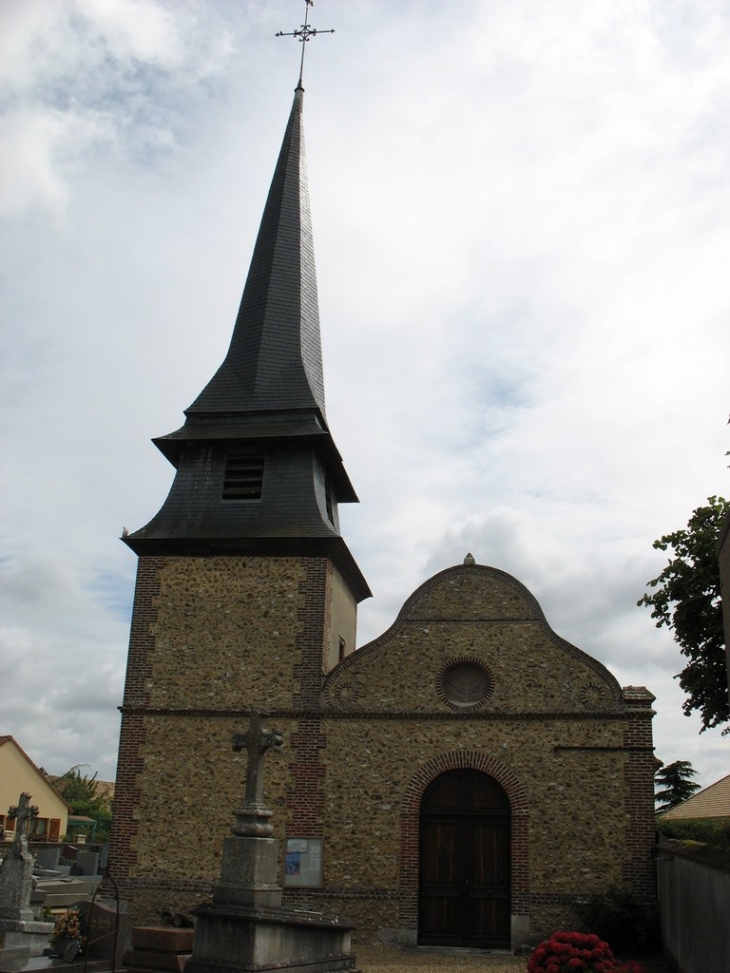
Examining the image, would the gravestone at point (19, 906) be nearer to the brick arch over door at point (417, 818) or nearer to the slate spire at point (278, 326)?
the brick arch over door at point (417, 818)

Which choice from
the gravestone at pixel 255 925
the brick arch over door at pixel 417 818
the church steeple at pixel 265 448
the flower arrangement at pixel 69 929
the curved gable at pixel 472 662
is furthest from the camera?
the church steeple at pixel 265 448

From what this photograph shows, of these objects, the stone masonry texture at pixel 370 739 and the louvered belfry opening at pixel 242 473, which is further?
the louvered belfry opening at pixel 242 473

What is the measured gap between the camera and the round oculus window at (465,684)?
14656 millimetres

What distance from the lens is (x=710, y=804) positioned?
2506cm

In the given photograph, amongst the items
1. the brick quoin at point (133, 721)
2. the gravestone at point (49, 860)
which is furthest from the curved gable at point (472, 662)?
the gravestone at point (49, 860)

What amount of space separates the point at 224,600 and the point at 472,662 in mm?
4393

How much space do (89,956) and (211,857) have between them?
317cm

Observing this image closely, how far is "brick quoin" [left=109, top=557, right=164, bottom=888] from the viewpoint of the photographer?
14.5 metres

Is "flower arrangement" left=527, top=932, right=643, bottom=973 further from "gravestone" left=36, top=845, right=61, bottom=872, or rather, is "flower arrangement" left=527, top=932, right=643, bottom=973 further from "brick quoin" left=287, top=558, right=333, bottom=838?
"gravestone" left=36, top=845, right=61, bottom=872

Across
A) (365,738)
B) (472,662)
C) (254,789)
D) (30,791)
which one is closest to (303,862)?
(365,738)

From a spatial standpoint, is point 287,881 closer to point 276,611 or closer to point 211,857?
point 211,857

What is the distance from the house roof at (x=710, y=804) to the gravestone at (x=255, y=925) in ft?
51.6

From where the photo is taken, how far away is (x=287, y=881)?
1409 centimetres

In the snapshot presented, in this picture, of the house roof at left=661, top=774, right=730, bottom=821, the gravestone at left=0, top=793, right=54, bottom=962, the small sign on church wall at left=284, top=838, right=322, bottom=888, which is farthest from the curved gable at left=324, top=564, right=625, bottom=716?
the house roof at left=661, top=774, right=730, bottom=821
